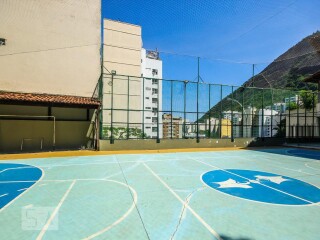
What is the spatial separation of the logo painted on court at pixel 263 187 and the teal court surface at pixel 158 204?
2cm

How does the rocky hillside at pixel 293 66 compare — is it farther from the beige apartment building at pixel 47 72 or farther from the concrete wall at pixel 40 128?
the concrete wall at pixel 40 128

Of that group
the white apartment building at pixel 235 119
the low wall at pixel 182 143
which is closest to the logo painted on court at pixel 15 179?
the low wall at pixel 182 143

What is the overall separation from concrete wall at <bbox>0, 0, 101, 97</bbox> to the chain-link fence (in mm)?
2501

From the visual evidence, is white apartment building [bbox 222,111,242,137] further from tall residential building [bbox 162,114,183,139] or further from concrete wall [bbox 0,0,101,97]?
concrete wall [bbox 0,0,101,97]

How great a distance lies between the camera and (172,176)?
7688 mm

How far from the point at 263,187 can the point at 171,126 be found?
35.9ft

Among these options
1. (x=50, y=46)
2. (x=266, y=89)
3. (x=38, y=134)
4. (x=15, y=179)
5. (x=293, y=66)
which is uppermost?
(x=293, y=66)

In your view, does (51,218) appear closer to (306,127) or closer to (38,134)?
(38,134)

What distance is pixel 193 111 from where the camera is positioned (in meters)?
17.2

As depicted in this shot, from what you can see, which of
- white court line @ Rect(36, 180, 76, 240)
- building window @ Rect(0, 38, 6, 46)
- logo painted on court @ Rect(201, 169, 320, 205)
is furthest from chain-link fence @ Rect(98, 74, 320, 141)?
white court line @ Rect(36, 180, 76, 240)

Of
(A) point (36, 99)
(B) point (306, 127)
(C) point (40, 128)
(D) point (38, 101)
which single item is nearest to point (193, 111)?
(D) point (38, 101)

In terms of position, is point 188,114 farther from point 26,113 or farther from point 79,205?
point 79,205

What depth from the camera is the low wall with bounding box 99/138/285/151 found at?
14.8 metres

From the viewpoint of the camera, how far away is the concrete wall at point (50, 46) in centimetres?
1572
